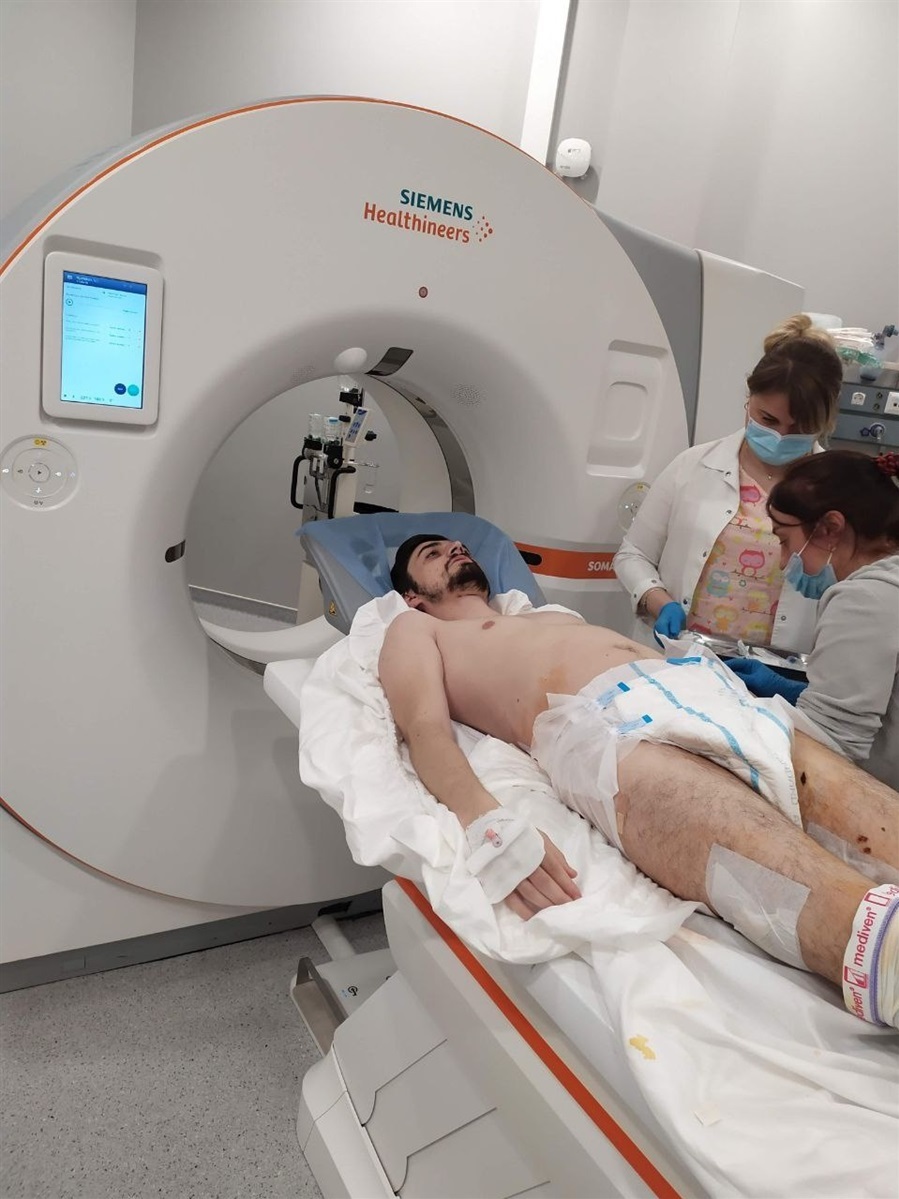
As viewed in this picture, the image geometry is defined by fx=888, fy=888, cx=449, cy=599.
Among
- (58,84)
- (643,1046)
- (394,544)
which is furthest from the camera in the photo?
(58,84)

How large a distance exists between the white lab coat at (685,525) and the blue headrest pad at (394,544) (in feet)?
0.75

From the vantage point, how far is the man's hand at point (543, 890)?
1.01 m

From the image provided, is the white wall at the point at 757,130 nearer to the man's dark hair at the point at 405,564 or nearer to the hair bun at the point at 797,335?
the hair bun at the point at 797,335

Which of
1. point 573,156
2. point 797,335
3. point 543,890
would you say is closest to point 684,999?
point 543,890

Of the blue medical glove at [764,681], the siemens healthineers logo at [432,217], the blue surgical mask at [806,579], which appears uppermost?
the siemens healthineers logo at [432,217]

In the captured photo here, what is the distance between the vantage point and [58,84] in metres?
3.03

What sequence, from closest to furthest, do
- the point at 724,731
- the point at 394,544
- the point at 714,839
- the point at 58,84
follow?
the point at 714,839 < the point at 724,731 < the point at 394,544 < the point at 58,84

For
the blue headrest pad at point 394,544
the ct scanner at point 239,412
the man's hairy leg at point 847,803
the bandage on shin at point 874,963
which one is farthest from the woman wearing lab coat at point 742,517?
the bandage on shin at point 874,963

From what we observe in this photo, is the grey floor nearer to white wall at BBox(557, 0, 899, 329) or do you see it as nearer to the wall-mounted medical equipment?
white wall at BBox(557, 0, 899, 329)

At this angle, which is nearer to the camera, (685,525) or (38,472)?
(38,472)

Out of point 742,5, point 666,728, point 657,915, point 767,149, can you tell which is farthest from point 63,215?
point 742,5

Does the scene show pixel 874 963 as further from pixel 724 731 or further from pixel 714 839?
pixel 724 731

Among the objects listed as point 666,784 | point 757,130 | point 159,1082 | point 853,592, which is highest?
point 757,130

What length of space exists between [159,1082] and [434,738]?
2.74 feet
